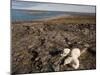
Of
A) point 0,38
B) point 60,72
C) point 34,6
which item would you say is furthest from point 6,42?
point 60,72

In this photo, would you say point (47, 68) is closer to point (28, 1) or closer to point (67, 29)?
point (67, 29)

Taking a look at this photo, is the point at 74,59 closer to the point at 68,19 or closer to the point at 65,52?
the point at 65,52

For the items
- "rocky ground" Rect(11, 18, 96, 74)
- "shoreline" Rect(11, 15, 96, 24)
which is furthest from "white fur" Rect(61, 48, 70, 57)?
"shoreline" Rect(11, 15, 96, 24)

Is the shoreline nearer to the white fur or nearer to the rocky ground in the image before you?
the rocky ground

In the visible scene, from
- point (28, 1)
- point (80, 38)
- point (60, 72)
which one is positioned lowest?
point (60, 72)

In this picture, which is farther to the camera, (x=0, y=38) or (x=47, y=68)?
(x=47, y=68)

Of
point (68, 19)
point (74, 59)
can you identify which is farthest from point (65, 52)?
point (68, 19)

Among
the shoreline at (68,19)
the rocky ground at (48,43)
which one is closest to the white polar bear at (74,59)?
the rocky ground at (48,43)

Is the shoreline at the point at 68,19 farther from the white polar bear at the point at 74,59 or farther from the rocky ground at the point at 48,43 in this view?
the white polar bear at the point at 74,59
